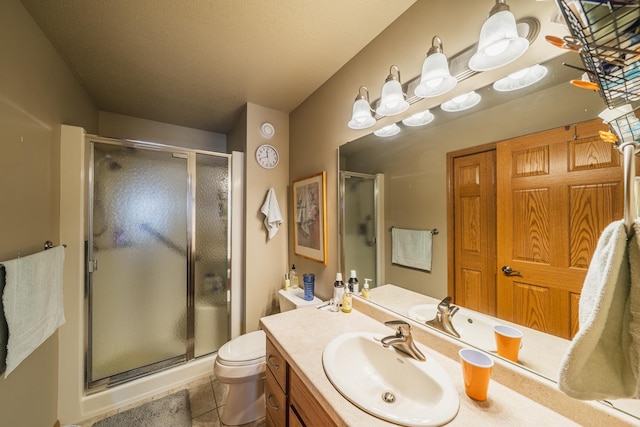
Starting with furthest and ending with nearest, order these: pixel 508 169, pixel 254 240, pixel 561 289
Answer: pixel 254 240 → pixel 508 169 → pixel 561 289

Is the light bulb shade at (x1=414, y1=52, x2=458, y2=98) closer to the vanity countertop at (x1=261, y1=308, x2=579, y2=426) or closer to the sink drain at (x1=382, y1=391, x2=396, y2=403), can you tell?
the vanity countertop at (x1=261, y1=308, x2=579, y2=426)

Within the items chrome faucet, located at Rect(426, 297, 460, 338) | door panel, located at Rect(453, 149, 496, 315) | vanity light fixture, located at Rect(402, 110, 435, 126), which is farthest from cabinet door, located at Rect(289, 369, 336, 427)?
vanity light fixture, located at Rect(402, 110, 435, 126)

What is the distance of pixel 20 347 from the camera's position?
1000mm

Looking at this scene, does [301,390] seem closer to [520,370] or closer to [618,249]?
[520,370]

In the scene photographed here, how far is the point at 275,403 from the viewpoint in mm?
1062

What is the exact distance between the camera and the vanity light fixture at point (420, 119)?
1.04m

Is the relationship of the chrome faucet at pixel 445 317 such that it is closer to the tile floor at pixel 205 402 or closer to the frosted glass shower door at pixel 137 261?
the tile floor at pixel 205 402

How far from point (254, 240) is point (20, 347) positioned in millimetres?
1334

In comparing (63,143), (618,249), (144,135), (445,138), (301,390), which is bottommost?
(301,390)

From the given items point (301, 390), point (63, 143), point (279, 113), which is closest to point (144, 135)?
point (63, 143)

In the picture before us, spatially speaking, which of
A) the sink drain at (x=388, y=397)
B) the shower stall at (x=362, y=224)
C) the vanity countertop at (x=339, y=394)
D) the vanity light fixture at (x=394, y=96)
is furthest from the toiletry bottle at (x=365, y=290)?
the vanity light fixture at (x=394, y=96)

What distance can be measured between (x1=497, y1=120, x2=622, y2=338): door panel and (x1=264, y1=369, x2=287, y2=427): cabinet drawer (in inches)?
37.7

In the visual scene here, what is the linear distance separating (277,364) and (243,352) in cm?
58

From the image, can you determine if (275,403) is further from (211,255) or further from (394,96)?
(394,96)
